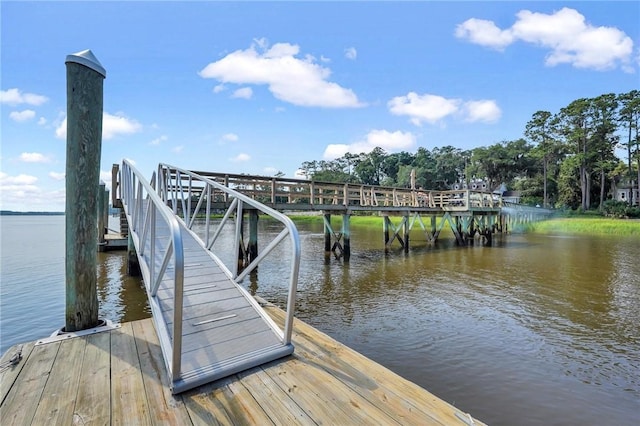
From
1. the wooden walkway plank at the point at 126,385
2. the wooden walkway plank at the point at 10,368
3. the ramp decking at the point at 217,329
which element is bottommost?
the wooden walkway plank at the point at 126,385

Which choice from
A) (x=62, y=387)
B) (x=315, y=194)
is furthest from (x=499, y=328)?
(x=315, y=194)

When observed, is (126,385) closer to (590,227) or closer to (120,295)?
(120,295)

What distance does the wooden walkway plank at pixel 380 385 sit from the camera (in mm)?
2357

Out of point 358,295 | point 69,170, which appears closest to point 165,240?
point 69,170

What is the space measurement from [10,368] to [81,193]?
1.73m

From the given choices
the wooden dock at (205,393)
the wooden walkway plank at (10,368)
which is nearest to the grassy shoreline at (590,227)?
the wooden dock at (205,393)

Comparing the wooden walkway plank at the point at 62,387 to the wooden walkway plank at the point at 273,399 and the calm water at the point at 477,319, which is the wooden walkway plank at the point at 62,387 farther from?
the calm water at the point at 477,319

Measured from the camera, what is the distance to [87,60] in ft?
12.2

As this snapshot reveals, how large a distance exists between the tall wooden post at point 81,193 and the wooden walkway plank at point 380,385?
7.86ft

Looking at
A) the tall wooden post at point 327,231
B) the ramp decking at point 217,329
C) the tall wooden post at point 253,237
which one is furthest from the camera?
the tall wooden post at point 327,231

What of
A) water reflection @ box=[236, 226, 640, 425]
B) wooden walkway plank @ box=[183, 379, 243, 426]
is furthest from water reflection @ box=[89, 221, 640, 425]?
wooden walkway plank @ box=[183, 379, 243, 426]

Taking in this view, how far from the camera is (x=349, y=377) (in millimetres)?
2861

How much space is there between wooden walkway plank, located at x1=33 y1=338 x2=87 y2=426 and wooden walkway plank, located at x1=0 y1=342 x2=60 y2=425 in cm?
4

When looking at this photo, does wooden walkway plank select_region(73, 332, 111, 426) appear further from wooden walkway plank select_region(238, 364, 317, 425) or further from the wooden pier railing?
the wooden pier railing
